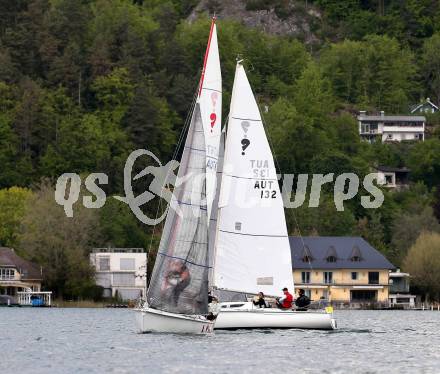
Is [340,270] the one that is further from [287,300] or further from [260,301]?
[260,301]

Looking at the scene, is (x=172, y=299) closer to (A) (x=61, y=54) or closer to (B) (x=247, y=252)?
(B) (x=247, y=252)

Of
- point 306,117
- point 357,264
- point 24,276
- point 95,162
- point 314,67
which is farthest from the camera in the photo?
point 314,67

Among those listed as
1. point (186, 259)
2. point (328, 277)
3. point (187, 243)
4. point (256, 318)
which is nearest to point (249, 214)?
point (256, 318)

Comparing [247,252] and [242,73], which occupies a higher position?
[242,73]

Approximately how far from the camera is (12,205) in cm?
12950

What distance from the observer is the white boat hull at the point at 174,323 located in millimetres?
56781

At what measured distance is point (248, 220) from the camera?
6350 cm

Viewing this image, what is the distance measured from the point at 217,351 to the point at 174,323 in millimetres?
4215

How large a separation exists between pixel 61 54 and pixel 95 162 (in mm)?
27524

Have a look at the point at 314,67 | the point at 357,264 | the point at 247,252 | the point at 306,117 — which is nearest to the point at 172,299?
the point at 247,252

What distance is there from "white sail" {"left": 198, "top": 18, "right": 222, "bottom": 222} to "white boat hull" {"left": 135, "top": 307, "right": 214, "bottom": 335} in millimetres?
5025

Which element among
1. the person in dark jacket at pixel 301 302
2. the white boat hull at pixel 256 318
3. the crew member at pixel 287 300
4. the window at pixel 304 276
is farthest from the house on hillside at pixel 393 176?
the white boat hull at pixel 256 318

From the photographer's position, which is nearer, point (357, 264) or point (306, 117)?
point (357, 264)

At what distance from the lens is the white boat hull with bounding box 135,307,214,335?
56.8m
